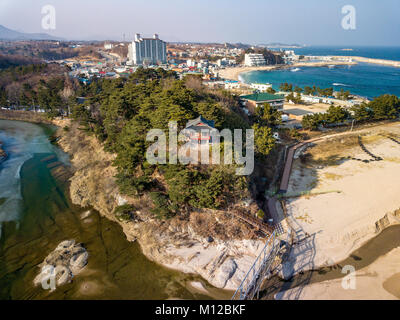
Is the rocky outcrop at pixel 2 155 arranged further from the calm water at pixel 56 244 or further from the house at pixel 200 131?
the house at pixel 200 131

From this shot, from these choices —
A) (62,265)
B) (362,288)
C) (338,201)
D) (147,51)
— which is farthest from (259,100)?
(147,51)

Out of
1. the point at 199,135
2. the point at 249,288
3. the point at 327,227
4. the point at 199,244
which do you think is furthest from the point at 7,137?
the point at 327,227

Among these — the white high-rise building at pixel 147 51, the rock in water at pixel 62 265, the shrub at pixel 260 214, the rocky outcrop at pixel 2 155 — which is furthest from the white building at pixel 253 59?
the rock in water at pixel 62 265

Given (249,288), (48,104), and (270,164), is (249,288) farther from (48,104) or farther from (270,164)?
(48,104)

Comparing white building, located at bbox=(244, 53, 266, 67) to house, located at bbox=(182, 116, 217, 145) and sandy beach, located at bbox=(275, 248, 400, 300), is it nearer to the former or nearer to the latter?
house, located at bbox=(182, 116, 217, 145)

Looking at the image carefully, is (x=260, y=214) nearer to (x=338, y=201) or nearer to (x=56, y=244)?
(x=338, y=201)

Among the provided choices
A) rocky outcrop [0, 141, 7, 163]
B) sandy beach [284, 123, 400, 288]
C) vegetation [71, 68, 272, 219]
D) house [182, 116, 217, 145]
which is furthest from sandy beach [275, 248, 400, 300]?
rocky outcrop [0, 141, 7, 163]
